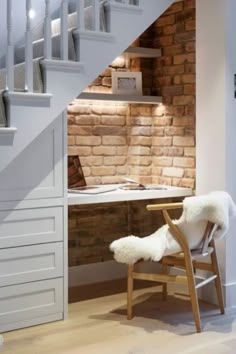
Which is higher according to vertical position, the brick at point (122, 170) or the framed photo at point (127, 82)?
the framed photo at point (127, 82)

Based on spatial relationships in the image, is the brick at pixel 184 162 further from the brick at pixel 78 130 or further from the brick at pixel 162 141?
the brick at pixel 78 130

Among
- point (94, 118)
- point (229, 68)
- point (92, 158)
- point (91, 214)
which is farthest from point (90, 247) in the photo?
point (229, 68)

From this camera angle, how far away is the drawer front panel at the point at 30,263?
10.6 ft

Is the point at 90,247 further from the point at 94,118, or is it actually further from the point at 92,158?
the point at 94,118

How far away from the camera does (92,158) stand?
14.2 ft

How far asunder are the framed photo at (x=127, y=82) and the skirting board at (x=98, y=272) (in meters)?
1.42

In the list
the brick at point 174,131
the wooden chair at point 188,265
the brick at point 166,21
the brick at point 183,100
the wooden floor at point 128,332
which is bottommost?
the wooden floor at point 128,332

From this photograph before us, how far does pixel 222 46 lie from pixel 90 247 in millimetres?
1887

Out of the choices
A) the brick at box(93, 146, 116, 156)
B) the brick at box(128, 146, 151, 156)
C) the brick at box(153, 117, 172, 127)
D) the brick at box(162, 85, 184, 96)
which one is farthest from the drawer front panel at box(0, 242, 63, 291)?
the brick at box(162, 85, 184, 96)

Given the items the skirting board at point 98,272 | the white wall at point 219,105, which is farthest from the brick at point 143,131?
the skirting board at point 98,272

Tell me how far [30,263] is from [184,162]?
145 cm

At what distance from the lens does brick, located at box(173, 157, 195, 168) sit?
405cm

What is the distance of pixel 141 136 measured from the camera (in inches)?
176

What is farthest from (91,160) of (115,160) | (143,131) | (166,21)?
(166,21)
